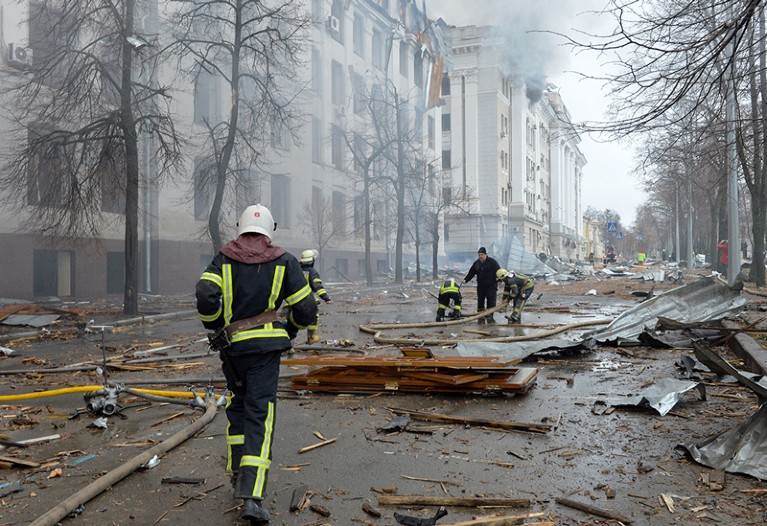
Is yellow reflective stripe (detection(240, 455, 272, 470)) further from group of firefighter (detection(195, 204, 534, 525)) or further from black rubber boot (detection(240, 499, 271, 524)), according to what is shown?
black rubber boot (detection(240, 499, 271, 524))

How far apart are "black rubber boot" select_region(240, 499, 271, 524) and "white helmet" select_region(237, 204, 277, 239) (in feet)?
5.17

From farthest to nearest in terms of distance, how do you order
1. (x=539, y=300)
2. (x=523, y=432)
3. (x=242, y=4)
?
(x=539, y=300) < (x=242, y=4) < (x=523, y=432)

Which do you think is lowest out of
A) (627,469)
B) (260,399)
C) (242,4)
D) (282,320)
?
(627,469)

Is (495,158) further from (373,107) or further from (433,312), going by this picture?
(433,312)

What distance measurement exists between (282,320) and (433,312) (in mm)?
13184

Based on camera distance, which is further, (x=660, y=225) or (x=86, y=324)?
(x=660, y=225)

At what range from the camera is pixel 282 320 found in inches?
156

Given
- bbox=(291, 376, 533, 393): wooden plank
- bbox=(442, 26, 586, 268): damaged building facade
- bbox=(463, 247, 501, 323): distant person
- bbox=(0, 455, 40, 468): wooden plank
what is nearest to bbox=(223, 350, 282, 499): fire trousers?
bbox=(0, 455, 40, 468): wooden plank

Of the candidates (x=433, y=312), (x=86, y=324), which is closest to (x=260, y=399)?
(x=86, y=324)

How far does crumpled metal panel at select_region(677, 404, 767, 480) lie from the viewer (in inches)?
159

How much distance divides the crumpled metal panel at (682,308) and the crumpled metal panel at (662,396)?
12.6ft

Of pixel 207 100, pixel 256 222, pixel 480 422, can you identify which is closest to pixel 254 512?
pixel 256 222

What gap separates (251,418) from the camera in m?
3.70

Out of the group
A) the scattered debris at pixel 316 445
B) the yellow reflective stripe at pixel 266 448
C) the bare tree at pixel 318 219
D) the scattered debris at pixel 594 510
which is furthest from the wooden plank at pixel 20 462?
the bare tree at pixel 318 219
